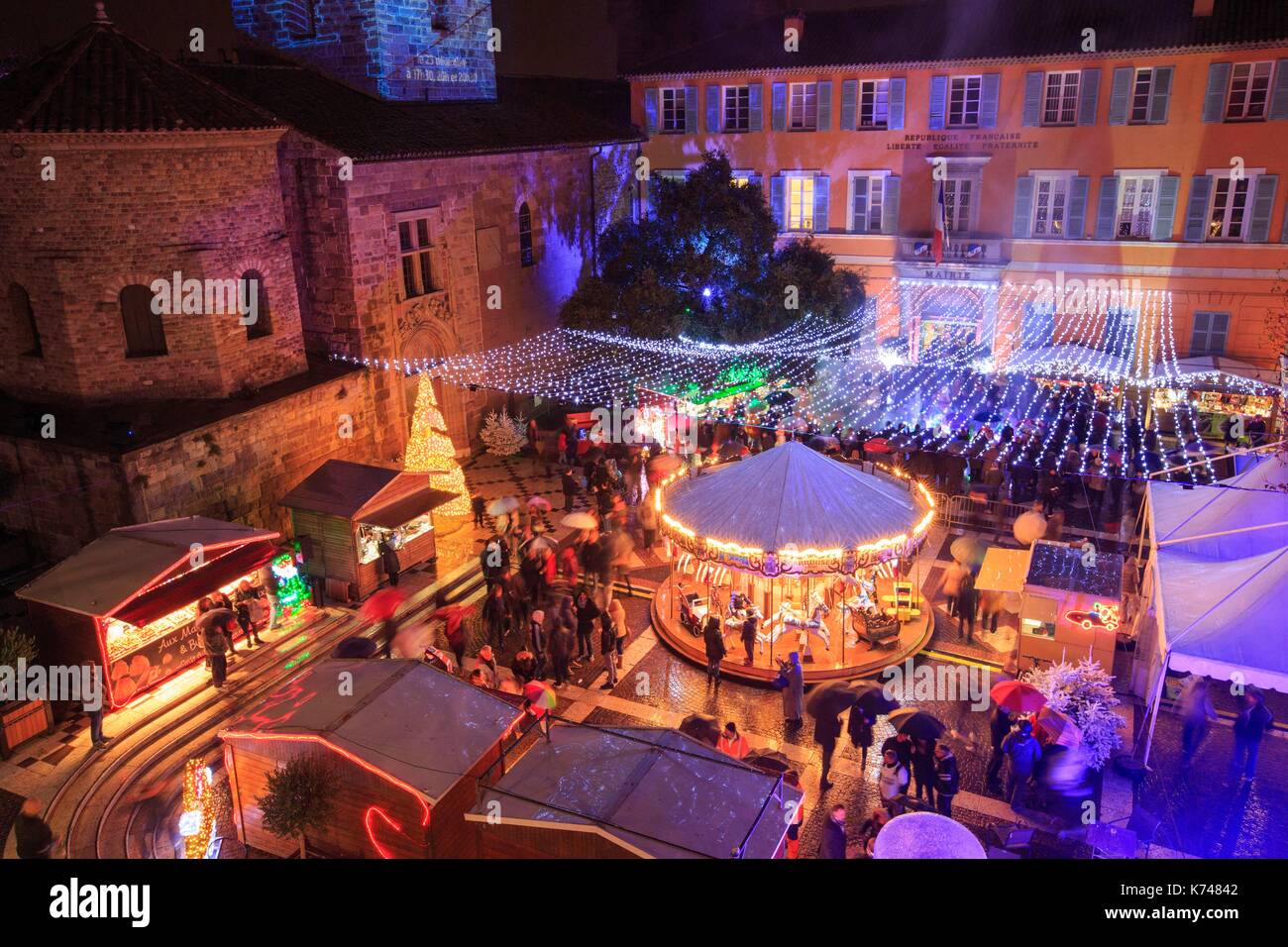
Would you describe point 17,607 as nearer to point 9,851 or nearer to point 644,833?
point 9,851

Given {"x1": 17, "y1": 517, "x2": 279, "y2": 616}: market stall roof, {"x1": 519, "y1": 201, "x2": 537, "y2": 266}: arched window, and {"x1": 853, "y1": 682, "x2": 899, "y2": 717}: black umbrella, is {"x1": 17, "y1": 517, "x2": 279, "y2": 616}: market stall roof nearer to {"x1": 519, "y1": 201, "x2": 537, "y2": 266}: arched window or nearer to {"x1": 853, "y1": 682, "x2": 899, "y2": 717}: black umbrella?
{"x1": 853, "y1": 682, "x2": 899, "y2": 717}: black umbrella

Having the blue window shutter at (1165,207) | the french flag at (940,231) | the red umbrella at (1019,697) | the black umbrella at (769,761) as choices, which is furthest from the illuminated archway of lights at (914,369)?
the black umbrella at (769,761)

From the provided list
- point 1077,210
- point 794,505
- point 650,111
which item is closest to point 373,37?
point 650,111

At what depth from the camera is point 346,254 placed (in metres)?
19.7

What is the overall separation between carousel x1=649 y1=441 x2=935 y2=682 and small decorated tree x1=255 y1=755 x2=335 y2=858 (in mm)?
6455

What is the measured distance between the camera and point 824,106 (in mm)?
28969

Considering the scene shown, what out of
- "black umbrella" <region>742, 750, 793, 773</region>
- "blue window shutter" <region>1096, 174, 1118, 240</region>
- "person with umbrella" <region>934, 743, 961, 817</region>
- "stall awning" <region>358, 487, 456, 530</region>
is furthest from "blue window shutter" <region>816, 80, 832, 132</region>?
"person with umbrella" <region>934, 743, 961, 817</region>

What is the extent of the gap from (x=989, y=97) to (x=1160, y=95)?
14.5ft

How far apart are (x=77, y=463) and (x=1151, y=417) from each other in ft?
80.6

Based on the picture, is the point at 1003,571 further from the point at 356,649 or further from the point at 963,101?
the point at 963,101

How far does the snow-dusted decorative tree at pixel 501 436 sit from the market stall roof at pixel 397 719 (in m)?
13.1

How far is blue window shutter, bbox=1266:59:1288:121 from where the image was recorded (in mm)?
24000

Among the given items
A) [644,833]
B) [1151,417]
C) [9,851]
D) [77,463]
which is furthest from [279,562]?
[1151,417]
